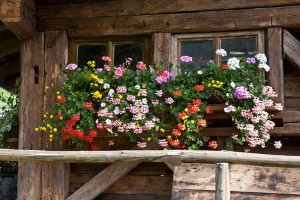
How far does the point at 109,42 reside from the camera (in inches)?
227

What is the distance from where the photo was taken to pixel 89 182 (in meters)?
5.41

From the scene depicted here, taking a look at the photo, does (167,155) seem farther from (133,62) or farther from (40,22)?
(40,22)

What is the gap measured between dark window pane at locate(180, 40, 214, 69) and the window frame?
0.05m

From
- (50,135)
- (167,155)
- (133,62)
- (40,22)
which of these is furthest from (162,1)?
(167,155)

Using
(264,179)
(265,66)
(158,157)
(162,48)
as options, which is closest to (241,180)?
(264,179)

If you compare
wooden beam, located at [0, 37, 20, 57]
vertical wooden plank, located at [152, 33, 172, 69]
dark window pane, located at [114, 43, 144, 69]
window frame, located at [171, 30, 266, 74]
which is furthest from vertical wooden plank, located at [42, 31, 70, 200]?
wooden beam, located at [0, 37, 20, 57]

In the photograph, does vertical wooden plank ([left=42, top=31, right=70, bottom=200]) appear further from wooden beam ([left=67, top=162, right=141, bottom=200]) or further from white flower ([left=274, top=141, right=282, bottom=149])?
white flower ([left=274, top=141, right=282, bottom=149])

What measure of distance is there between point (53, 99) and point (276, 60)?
8.32 ft

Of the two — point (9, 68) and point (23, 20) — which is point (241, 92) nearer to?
point (23, 20)

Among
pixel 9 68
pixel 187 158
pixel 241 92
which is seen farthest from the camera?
pixel 9 68

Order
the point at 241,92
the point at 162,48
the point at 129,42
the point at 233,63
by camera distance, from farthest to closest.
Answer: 1. the point at 129,42
2. the point at 162,48
3. the point at 233,63
4. the point at 241,92

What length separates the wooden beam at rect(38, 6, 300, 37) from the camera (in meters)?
5.29

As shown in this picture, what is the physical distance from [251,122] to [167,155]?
1.80 metres

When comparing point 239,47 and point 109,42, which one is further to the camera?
point 109,42
